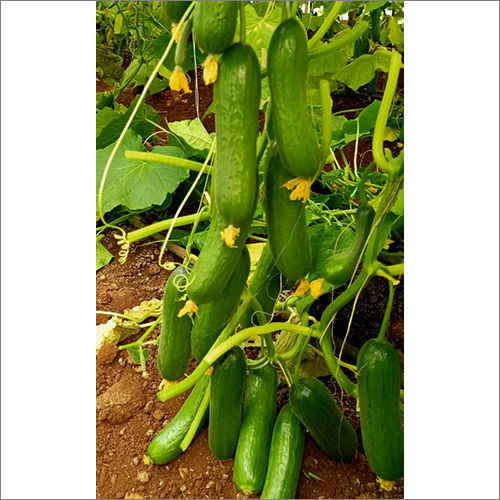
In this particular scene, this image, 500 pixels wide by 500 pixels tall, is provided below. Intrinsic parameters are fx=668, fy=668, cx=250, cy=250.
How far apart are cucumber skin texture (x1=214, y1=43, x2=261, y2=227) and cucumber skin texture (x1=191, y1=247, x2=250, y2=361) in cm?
27

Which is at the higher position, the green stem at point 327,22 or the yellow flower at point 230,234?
the green stem at point 327,22

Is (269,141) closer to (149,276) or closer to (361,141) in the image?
(149,276)

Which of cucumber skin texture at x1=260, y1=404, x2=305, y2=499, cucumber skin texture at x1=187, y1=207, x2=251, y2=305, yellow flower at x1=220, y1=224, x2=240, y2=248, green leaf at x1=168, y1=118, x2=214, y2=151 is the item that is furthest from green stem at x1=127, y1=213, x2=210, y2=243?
green leaf at x1=168, y1=118, x2=214, y2=151

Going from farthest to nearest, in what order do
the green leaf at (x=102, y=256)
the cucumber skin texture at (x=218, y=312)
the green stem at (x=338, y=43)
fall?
1. the green leaf at (x=102, y=256)
2. the cucumber skin texture at (x=218, y=312)
3. the green stem at (x=338, y=43)

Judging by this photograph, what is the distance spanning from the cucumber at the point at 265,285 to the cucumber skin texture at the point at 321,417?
210 millimetres

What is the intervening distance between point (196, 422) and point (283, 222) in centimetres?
67

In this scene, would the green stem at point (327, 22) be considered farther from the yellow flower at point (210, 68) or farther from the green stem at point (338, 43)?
the yellow flower at point (210, 68)

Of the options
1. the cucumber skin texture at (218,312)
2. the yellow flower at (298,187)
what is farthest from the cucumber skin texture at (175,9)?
the cucumber skin texture at (218,312)

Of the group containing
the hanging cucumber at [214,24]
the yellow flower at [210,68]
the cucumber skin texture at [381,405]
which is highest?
the hanging cucumber at [214,24]

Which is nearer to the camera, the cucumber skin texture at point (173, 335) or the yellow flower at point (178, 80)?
the yellow flower at point (178, 80)

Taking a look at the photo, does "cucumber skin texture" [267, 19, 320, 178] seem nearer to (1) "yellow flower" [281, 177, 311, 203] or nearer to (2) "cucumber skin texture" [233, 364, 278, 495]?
(1) "yellow flower" [281, 177, 311, 203]

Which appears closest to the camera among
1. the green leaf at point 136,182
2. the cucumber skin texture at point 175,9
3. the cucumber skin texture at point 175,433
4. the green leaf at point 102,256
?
the cucumber skin texture at point 175,9

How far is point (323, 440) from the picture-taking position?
1732 millimetres

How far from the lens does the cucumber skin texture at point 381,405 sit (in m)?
1.51
